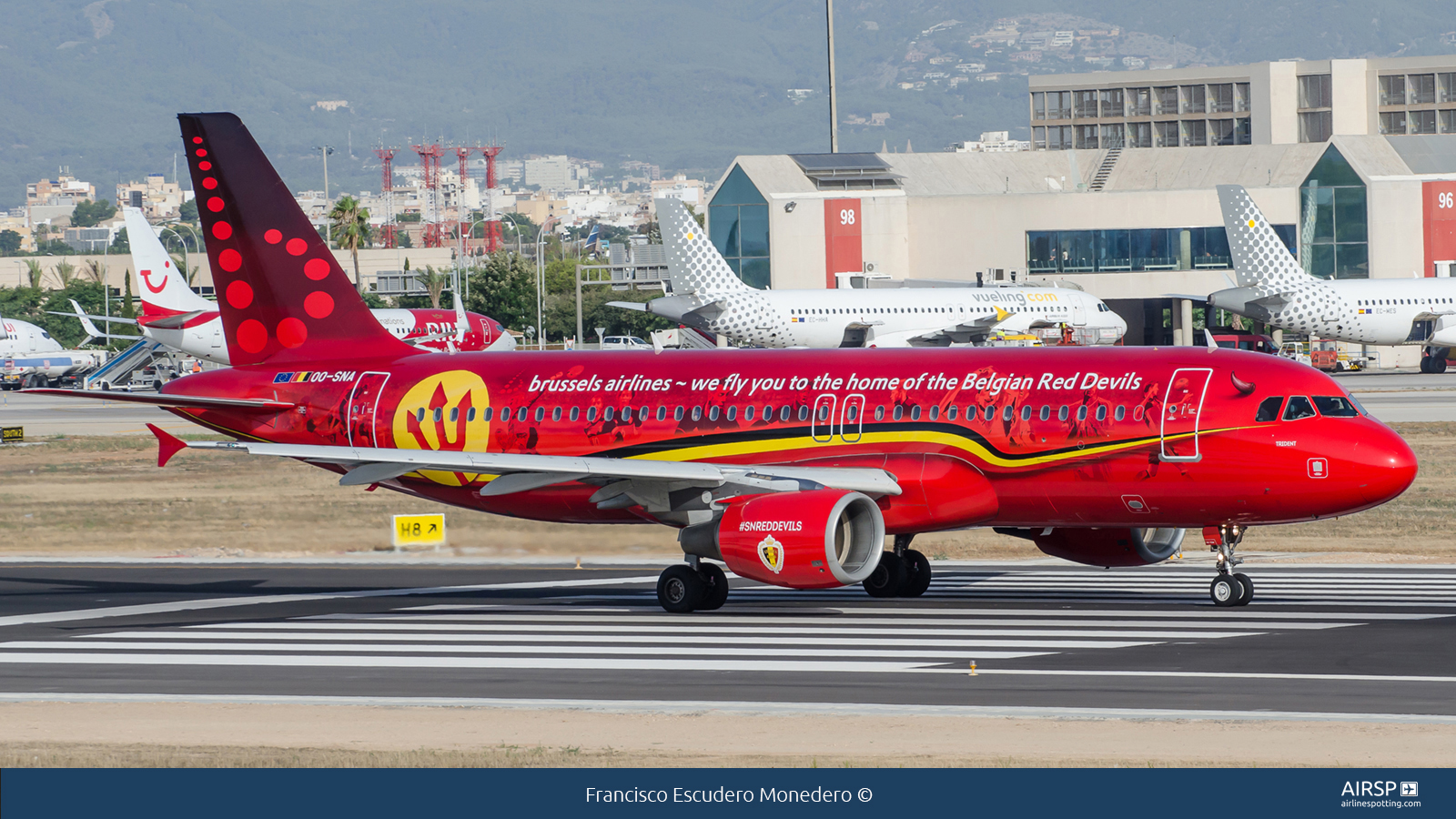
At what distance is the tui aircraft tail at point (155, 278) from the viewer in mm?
83750

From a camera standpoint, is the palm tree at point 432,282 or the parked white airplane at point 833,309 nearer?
the parked white airplane at point 833,309

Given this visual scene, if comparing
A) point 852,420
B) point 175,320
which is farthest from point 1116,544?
point 175,320

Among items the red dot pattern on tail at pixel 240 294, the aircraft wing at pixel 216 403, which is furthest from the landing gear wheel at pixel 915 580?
the red dot pattern on tail at pixel 240 294

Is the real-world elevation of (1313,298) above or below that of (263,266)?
above

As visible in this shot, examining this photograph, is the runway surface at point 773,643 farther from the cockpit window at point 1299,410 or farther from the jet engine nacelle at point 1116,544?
the cockpit window at point 1299,410

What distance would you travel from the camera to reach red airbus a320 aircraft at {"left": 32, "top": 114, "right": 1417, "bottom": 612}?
25.8 meters

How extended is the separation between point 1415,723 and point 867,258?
362ft

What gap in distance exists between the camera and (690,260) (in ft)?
307

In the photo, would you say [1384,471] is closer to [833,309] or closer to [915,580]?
[915,580]

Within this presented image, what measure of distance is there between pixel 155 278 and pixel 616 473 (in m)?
64.8

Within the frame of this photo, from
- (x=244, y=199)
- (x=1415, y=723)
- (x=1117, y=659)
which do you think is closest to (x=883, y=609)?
(x=1117, y=659)

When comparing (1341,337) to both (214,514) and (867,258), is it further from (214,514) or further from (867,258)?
(214,514)

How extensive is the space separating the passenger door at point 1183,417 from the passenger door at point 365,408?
1369 cm

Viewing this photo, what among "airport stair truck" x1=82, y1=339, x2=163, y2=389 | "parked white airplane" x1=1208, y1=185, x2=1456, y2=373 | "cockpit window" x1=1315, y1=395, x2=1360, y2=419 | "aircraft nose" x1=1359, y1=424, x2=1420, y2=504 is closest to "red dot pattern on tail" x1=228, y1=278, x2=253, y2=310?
"cockpit window" x1=1315, y1=395, x2=1360, y2=419
